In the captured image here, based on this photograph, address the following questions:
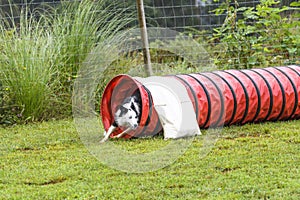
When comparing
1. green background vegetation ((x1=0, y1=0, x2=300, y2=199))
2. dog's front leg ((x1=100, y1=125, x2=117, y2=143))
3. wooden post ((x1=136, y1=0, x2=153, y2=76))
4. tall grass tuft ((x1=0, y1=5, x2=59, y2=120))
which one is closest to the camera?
green background vegetation ((x1=0, y1=0, x2=300, y2=199))

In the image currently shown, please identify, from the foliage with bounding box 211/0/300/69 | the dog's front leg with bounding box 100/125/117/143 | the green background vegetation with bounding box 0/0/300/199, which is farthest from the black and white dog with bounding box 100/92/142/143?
the foliage with bounding box 211/0/300/69

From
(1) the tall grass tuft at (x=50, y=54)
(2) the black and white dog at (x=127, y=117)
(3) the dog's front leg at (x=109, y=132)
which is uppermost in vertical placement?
(1) the tall grass tuft at (x=50, y=54)

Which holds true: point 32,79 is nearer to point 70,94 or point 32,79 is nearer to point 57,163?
point 70,94

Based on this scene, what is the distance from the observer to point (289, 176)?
3.69 meters

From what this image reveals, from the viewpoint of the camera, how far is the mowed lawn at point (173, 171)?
350 cm

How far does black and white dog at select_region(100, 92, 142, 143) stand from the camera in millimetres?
5223

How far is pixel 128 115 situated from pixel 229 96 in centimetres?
100

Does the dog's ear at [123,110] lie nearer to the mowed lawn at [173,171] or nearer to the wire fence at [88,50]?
the mowed lawn at [173,171]

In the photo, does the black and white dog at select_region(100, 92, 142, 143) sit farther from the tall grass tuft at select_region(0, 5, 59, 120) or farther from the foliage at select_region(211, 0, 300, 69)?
the foliage at select_region(211, 0, 300, 69)

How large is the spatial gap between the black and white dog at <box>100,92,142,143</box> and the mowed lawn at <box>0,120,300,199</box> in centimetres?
17

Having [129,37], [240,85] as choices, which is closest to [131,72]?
[129,37]

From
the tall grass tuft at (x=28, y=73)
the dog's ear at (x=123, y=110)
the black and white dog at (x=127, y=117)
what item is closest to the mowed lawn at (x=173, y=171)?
the black and white dog at (x=127, y=117)

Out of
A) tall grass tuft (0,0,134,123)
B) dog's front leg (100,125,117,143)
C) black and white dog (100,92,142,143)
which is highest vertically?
tall grass tuft (0,0,134,123)

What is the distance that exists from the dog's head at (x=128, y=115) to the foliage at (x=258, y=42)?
263 centimetres
